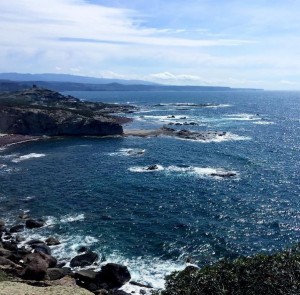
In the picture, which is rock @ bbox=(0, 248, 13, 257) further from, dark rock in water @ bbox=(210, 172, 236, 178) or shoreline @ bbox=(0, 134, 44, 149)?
shoreline @ bbox=(0, 134, 44, 149)

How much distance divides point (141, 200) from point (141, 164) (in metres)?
27.9

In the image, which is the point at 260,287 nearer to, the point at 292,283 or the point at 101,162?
the point at 292,283

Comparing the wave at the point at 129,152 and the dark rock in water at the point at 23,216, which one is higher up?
the wave at the point at 129,152

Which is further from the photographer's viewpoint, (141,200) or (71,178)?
(71,178)

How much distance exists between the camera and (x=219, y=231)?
196 feet

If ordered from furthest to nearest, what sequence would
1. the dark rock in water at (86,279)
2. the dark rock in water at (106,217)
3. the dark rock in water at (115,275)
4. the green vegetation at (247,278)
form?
the dark rock in water at (106,217), the dark rock in water at (115,275), the dark rock in water at (86,279), the green vegetation at (247,278)

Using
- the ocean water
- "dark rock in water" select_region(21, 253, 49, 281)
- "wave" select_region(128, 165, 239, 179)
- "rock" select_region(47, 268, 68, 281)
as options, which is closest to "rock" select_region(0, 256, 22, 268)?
"dark rock in water" select_region(21, 253, 49, 281)

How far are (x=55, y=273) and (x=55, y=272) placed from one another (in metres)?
0.15

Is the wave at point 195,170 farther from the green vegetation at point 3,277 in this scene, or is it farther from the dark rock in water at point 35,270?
the green vegetation at point 3,277

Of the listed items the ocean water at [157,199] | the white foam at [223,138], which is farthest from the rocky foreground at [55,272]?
the white foam at [223,138]

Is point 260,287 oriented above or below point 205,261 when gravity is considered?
above

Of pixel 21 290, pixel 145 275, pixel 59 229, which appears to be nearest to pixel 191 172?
pixel 59 229

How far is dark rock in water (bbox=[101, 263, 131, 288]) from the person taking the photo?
4650cm

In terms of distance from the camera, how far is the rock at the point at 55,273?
47062 millimetres
